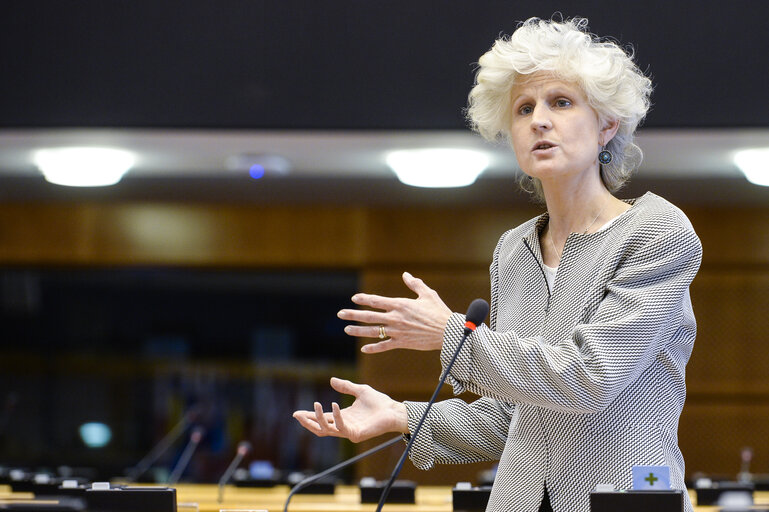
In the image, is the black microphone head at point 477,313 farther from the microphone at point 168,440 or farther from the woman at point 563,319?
the microphone at point 168,440

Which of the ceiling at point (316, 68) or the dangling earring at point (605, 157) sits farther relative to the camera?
the ceiling at point (316, 68)

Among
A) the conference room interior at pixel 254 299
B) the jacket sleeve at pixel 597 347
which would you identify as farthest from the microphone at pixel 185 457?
the jacket sleeve at pixel 597 347

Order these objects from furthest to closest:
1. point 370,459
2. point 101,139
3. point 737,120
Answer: point 370,459, point 101,139, point 737,120

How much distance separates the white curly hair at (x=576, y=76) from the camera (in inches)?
65.7

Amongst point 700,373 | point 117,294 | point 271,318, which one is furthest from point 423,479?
point 117,294

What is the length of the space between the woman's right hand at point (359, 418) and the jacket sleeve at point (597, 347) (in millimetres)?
241

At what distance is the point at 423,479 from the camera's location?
6477 millimetres

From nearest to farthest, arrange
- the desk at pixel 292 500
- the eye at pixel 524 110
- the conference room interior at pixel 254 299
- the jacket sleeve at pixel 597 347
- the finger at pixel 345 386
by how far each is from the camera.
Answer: the jacket sleeve at pixel 597 347
the finger at pixel 345 386
the eye at pixel 524 110
the desk at pixel 292 500
the conference room interior at pixel 254 299

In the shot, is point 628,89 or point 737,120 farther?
point 737,120

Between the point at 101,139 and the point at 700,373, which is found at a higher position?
the point at 101,139

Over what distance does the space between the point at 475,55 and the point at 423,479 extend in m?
3.27

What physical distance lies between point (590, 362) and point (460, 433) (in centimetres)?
43

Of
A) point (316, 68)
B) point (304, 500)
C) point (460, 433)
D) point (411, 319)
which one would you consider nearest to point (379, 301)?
point (411, 319)

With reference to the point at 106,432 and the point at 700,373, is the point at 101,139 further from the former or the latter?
the point at 700,373
